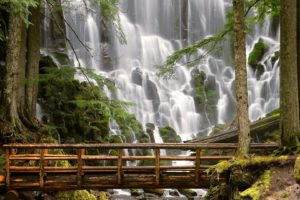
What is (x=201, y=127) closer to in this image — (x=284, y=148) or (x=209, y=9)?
(x=209, y=9)

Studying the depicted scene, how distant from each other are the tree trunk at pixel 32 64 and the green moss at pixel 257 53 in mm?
18280

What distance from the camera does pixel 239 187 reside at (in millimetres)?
8070

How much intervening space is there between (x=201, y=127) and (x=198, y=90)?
3594mm

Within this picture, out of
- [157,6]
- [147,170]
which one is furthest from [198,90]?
[147,170]

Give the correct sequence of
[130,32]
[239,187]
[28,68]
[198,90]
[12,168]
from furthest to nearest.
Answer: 1. [130,32]
2. [198,90]
3. [28,68]
4. [12,168]
5. [239,187]

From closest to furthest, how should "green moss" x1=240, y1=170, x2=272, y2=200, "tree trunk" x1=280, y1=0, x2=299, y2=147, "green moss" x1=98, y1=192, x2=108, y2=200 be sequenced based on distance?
"green moss" x1=240, y1=170, x2=272, y2=200, "tree trunk" x1=280, y1=0, x2=299, y2=147, "green moss" x1=98, y1=192, x2=108, y2=200

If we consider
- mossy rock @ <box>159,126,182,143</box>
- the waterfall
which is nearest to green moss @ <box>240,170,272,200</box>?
mossy rock @ <box>159,126,182,143</box>

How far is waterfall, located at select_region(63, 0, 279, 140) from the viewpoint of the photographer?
84.3 feet

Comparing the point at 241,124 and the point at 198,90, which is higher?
the point at 198,90

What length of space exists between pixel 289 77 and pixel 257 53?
21793 mm

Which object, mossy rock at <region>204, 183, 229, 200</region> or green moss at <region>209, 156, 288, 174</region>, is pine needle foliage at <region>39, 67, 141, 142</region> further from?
green moss at <region>209, 156, 288, 174</region>

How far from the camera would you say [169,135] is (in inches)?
888

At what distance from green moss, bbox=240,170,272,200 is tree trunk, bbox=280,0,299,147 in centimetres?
103

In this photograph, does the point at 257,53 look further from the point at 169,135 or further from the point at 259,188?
the point at 259,188
